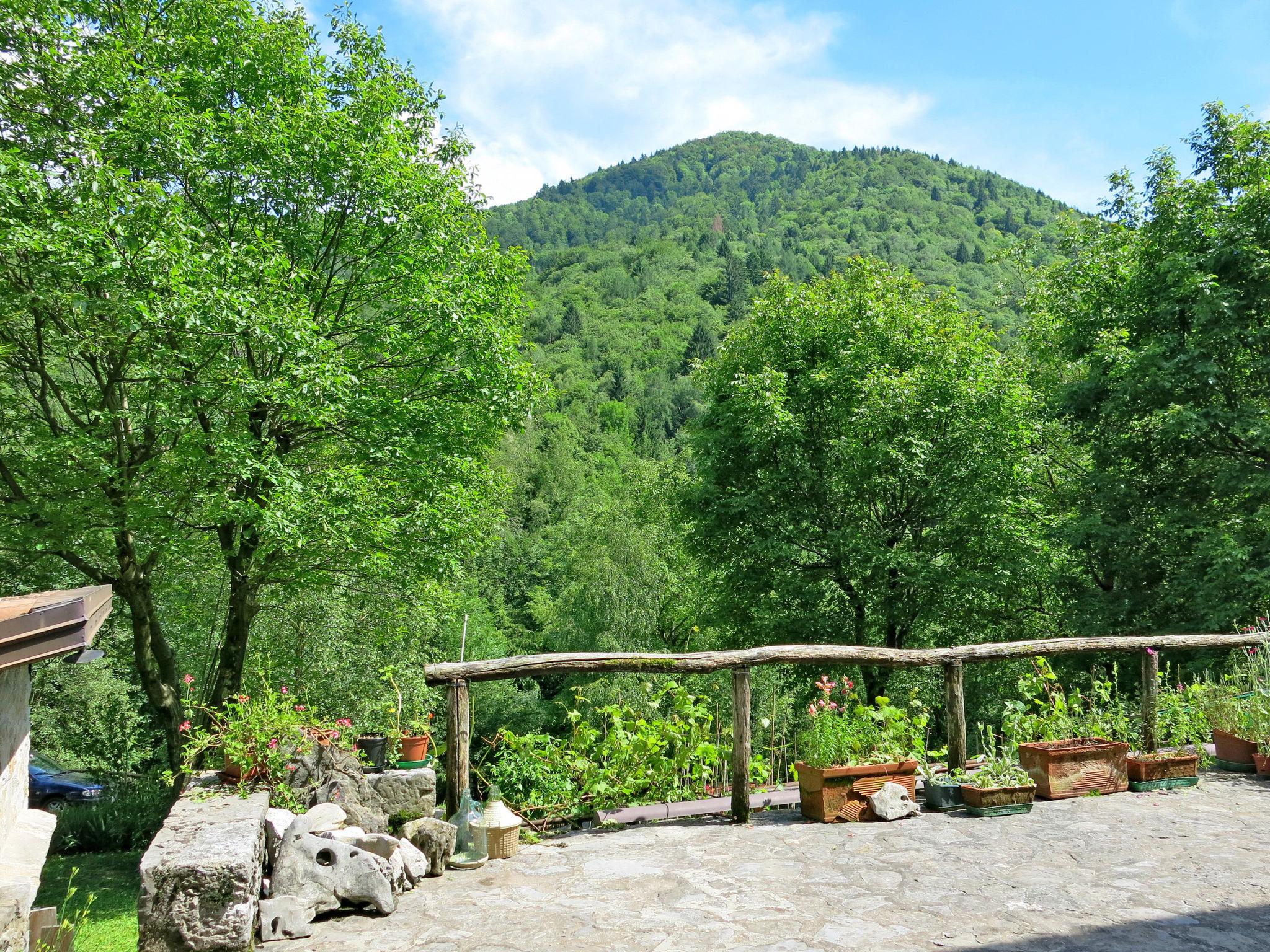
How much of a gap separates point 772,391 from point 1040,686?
8646 mm

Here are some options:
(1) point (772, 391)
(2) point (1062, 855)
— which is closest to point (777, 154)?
(1) point (772, 391)

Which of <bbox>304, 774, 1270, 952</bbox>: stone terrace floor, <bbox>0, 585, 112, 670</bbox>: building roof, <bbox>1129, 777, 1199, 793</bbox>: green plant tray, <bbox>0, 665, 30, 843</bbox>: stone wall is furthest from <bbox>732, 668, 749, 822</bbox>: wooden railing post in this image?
<bbox>0, 665, 30, 843</bbox>: stone wall

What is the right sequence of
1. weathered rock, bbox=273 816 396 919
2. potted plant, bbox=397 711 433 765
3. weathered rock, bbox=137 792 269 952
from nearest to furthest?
1. weathered rock, bbox=137 792 269 952
2. weathered rock, bbox=273 816 396 919
3. potted plant, bbox=397 711 433 765

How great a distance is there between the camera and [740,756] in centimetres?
584

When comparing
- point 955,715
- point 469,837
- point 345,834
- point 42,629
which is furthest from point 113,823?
point 955,715

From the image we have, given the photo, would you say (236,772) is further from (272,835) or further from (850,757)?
(850,757)

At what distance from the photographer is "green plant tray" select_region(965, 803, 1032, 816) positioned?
5.78m

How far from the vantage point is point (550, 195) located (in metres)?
157

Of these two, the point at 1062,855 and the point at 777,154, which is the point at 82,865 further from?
the point at 777,154

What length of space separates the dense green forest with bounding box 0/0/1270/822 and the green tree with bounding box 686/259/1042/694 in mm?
68

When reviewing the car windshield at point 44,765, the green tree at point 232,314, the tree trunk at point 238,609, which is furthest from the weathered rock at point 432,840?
the car windshield at point 44,765

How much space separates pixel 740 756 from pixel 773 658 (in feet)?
2.43

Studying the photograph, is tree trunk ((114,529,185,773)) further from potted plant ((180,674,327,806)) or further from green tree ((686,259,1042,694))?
green tree ((686,259,1042,694))

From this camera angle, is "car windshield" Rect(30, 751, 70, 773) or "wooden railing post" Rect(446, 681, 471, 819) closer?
"wooden railing post" Rect(446, 681, 471, 819)
